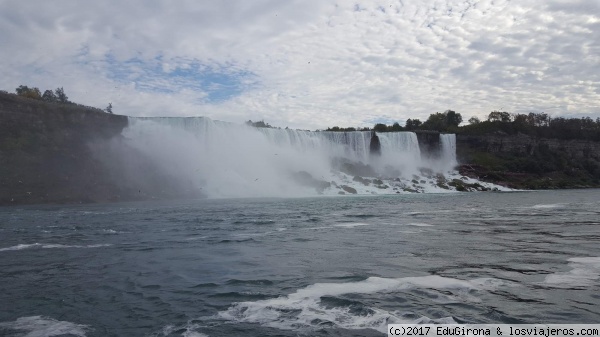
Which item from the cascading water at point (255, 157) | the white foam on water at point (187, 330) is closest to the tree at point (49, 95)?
the cascading water at point (255, 157)

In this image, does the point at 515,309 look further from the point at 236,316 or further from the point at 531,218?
the point at 531,218

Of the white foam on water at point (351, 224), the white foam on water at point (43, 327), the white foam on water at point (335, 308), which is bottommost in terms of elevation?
the white foam on water at point (351, 224)

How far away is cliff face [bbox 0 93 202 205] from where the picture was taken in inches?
1511

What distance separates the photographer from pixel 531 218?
21.7 meters

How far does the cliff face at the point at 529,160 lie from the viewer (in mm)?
68062

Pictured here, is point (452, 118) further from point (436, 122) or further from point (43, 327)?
point (43, 327)

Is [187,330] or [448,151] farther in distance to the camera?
[448,151]

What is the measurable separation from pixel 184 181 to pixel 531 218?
33057 mm

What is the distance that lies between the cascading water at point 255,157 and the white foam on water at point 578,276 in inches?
1428

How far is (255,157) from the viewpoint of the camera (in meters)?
52.2

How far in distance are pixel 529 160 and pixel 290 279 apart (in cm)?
7527

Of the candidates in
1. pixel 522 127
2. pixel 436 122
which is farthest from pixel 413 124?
pixel 522 127

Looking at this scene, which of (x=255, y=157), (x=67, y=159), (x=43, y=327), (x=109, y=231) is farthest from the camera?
(x=255, y=157)

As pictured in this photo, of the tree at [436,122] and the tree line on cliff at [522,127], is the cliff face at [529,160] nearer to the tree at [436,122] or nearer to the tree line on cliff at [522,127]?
the tree line on cliff at [522,127]
